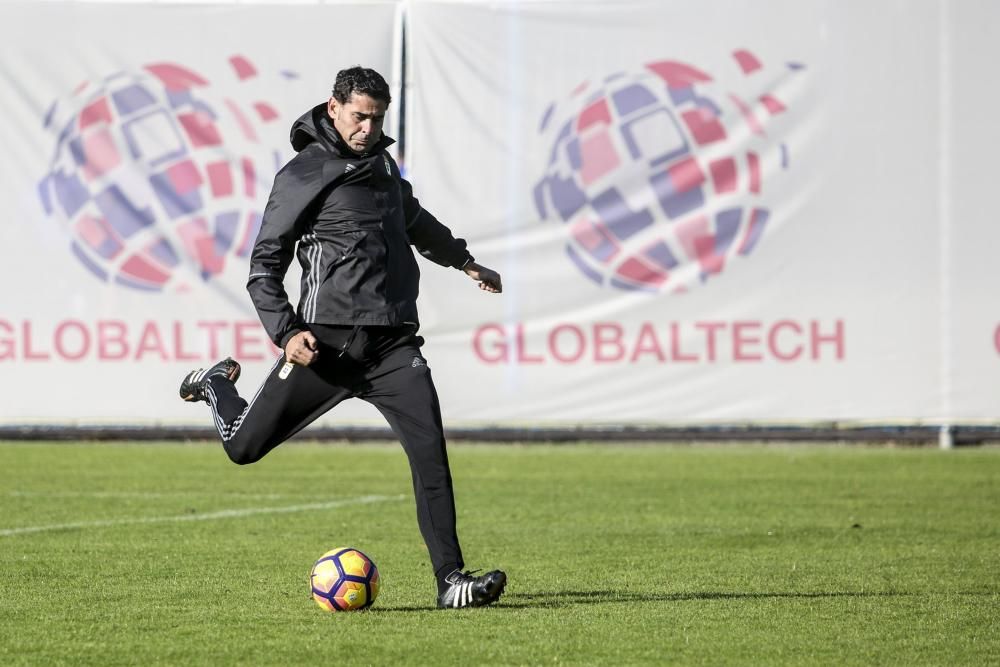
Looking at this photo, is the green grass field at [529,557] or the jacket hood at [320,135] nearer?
the green grass field at [529,557]

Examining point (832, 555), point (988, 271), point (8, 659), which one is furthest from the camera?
point (988, 271)

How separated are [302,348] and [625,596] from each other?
190cm

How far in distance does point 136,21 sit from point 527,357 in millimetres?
4937

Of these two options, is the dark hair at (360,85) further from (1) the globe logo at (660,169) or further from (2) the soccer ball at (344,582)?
(1) the globe logo at (660,169)

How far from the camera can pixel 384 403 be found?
295 inches

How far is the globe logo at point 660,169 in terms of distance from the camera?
17078 mm

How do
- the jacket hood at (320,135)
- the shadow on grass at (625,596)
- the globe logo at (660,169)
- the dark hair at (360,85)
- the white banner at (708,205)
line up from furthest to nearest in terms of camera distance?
the globe logo at (660,169), the white banner at (708,205), the shadow on grass at (625,596), the jacket hood at (320,135), the dark hair at (360,85)

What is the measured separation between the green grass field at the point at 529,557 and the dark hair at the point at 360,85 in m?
2.07

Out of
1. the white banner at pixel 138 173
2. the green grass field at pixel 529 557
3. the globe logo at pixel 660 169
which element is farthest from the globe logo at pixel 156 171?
the globe logo at pixel 660 169

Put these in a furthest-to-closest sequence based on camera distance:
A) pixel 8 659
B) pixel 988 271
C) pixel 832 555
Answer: pixel 988 271 → pixel 832 555 → pixel 8 659

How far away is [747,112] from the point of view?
1712cm

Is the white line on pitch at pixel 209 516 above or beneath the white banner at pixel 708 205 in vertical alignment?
beneath

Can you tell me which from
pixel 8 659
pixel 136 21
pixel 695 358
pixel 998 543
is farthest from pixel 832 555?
pixel 136 21

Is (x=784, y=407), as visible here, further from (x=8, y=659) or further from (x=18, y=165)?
(x=8, y=659)
